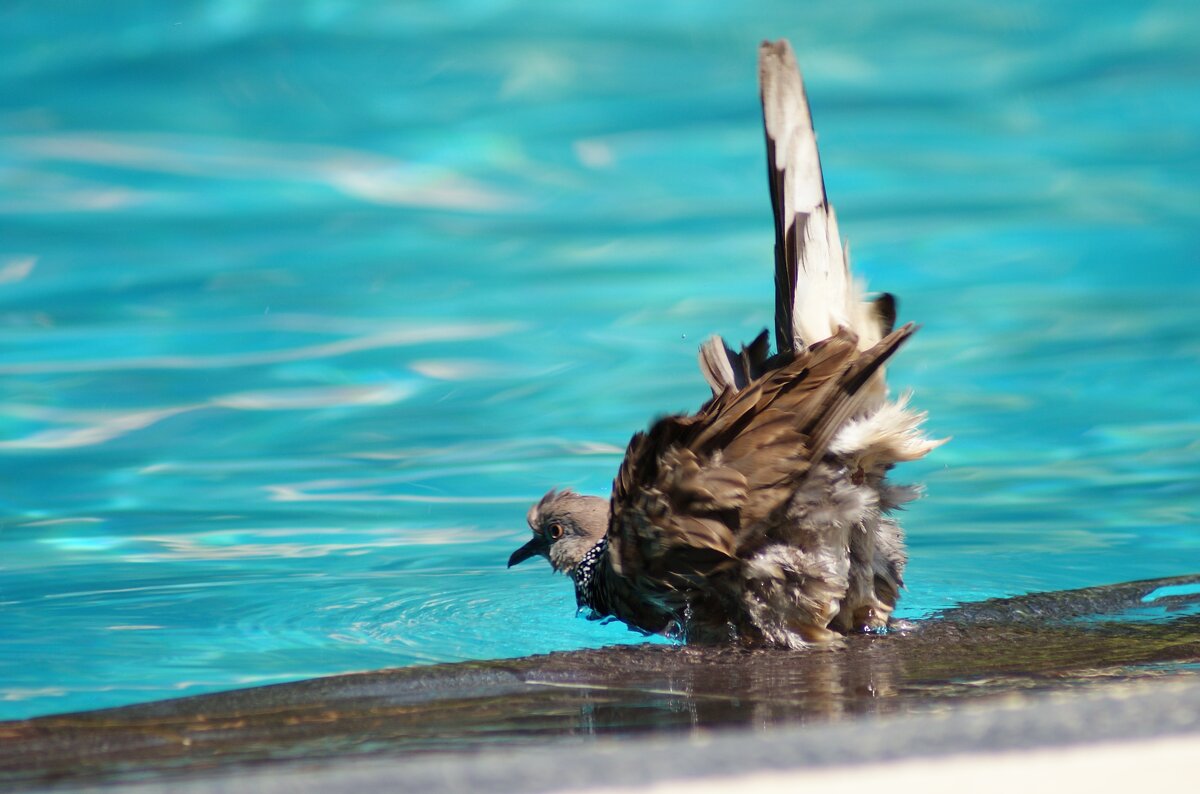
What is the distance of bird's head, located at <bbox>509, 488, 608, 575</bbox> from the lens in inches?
245

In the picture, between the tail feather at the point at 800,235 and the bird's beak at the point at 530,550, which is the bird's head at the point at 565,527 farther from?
the tail feather at the point at 800,235

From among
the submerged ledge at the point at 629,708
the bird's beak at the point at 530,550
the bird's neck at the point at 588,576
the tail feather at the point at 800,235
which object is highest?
the tail feather at the point at 800,235

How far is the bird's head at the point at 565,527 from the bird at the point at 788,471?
139 cm

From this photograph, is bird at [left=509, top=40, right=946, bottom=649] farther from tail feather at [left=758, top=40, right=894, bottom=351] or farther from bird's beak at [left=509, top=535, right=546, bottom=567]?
bird's beak at [left=509, top=535, right=546, bottom=567]

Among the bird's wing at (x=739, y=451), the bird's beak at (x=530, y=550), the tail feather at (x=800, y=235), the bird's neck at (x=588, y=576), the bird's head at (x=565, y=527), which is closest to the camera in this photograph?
the bird's wing at (x=739, y=451)

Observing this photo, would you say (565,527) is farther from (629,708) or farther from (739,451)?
(629,708)

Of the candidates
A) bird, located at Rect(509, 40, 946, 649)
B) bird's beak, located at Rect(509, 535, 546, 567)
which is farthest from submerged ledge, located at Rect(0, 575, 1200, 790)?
bird's beak, located at Rect(509, 535, 546, 567)

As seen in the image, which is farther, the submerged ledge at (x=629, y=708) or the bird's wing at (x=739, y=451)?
the bird's wing at (x=739, y=451)

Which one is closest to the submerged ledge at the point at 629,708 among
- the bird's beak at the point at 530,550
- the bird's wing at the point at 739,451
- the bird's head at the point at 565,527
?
the bird's wing at the point at 739,451

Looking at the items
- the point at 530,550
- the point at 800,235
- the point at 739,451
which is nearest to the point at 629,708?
the point at 739,451

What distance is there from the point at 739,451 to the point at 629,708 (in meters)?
1.33

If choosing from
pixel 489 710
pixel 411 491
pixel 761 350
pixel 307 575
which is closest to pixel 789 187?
pixel 761 350

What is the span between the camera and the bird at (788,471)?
4105 millimetres

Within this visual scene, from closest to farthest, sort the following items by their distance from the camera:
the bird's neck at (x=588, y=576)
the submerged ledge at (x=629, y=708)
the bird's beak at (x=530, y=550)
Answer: the submerged ledge at (x=629, y=708), the bird's neck at (x=588, y=576), the bird's beak at (x=530, y=550)
